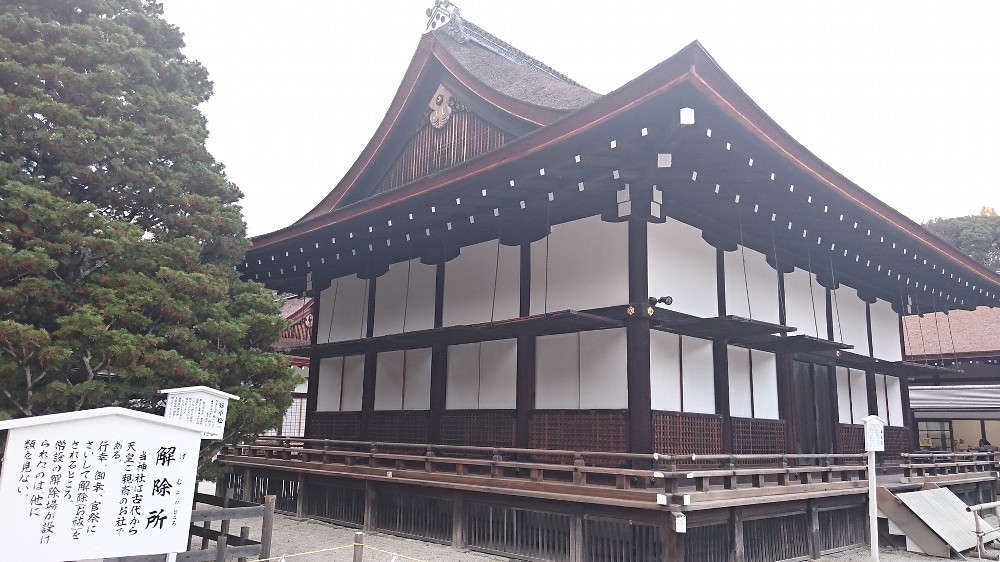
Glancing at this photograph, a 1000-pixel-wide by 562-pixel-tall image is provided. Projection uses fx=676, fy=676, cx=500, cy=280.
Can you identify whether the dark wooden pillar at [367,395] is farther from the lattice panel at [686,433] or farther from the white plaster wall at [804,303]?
the white plaster wall at [804,303]

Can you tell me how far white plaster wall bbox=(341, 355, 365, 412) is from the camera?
1456cm

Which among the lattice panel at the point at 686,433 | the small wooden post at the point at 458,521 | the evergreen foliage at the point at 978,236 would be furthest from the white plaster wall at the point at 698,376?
the evergreen foliage at the point at 978,236

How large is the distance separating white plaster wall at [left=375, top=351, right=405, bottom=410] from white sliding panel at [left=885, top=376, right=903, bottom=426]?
39.4 ft

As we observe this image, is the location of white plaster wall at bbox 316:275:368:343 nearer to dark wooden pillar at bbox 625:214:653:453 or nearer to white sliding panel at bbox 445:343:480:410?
white sliding panel at bbox 445:343:480:410

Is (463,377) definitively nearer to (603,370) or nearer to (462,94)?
(603,370)

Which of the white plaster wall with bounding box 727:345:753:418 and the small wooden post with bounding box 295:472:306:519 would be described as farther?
the small wooden post with bounding box 295:472:306:519

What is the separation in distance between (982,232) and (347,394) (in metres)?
54.9

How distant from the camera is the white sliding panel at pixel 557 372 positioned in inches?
408

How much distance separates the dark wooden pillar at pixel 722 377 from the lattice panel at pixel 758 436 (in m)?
0.26

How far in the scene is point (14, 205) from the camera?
725cm

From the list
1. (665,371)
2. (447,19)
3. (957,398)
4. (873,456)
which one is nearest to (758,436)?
(873,456)

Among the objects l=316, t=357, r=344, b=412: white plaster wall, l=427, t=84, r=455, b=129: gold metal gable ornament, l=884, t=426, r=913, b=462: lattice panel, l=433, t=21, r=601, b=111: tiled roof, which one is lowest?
l=884, t=426, r=913, b=462: lattice panel

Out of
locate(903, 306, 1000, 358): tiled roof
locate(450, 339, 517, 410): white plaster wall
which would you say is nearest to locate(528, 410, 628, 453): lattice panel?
locate(450, 339, 517, 410): white plaster wall

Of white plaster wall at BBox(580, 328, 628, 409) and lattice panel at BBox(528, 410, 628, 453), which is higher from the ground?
white plaster wall at BBox(580, 328, 628, 409)
